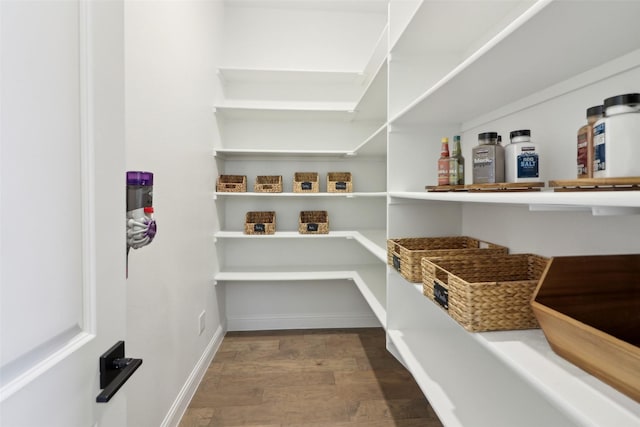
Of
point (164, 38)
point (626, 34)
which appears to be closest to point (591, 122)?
point (626, 34)

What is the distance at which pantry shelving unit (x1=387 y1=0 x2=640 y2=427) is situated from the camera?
0.60 m

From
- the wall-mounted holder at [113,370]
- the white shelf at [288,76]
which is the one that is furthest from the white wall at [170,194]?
the wall-mounted holder at [113,370]

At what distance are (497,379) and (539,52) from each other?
115 centimetres

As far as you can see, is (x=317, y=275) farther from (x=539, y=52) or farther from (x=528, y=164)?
(x=539, y=52)

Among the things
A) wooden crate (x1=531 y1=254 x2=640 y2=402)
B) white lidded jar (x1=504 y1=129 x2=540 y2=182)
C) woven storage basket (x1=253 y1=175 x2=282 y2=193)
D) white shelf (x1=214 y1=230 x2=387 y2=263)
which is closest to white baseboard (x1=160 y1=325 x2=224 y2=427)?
white shelf (x1=214 y1=230 x2=387 y2=263)

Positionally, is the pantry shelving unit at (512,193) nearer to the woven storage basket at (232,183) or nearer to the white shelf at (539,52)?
the white shelf at (539,52)

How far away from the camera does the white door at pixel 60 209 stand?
1.40 feet

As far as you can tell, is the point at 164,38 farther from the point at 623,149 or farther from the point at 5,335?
the point at 623,149

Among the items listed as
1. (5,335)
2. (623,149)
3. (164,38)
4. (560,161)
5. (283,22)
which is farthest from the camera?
(283,22)

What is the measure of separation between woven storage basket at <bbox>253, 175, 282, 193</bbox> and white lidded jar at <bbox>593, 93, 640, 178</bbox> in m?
2.18

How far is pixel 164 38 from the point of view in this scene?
1.53 m

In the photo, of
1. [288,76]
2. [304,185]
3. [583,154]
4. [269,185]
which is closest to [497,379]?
[583,154]

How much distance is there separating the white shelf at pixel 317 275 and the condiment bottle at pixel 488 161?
4.57 feet

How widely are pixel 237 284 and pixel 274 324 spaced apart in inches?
20.2
